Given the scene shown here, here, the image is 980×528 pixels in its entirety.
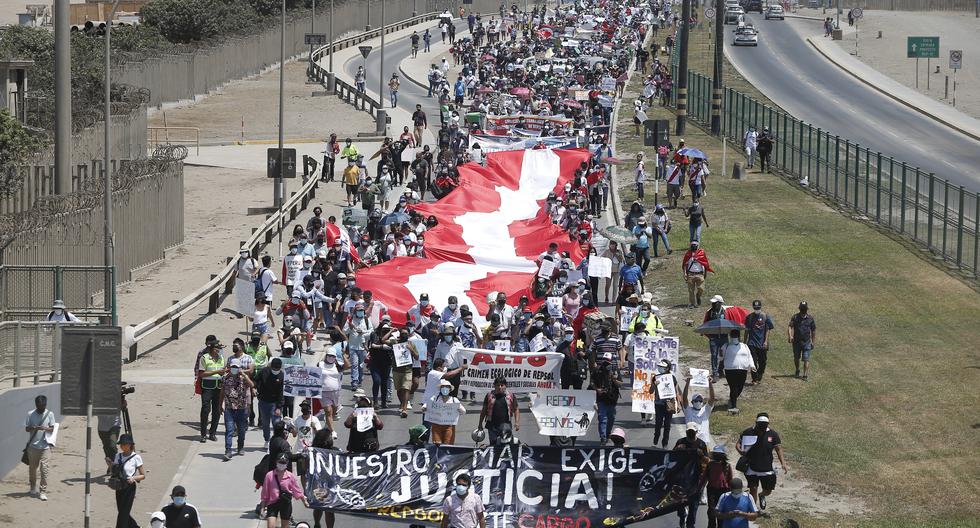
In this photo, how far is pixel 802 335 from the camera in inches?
1112

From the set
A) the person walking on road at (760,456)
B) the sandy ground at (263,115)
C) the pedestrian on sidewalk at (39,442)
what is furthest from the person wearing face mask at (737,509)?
the sandy ground at (263,115)

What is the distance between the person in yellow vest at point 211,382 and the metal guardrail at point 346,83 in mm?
46674

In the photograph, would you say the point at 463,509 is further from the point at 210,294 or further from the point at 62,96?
the point at 62,96

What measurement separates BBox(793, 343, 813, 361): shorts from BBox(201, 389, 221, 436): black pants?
10.1 meters

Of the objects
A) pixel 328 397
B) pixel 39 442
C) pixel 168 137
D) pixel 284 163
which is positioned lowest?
pixel 168 137

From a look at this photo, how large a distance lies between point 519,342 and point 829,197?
25074 mm

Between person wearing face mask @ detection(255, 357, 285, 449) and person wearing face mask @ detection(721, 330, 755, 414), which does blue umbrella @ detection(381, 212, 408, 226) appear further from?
person wearing face mask @ detection(255, 357, 285, 449)

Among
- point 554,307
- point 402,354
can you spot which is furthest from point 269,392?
point 554,307

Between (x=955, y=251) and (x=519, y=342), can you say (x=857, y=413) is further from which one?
(x=955, y=251)

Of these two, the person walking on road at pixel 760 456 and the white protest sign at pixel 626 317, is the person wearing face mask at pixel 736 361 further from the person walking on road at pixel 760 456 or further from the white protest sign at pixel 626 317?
the person walking on road at pixel 760 456

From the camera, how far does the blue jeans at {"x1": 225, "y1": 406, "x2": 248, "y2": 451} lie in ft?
→ 75.9

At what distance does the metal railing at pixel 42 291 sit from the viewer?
2839cm

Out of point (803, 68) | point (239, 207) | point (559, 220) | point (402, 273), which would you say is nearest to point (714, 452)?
point (402, 273)

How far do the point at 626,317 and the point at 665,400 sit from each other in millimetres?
4753
